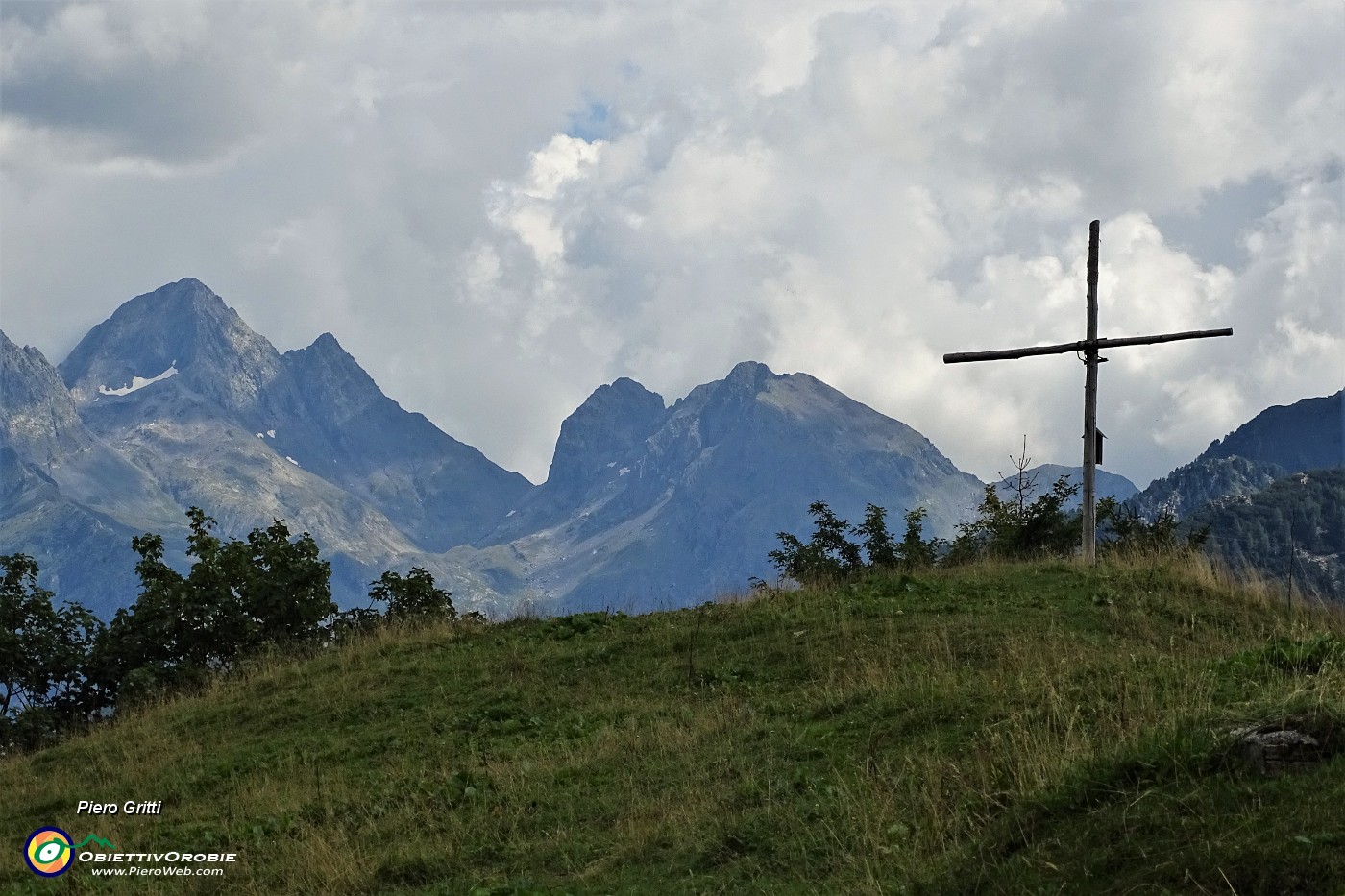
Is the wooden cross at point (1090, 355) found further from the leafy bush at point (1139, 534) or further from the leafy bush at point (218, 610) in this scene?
the leafy bush at point (218, 610)

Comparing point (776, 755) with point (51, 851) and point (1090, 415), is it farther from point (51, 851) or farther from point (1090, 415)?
point (1090, 415)

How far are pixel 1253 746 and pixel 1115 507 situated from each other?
28515mm

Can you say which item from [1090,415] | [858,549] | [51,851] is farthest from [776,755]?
[858,549]

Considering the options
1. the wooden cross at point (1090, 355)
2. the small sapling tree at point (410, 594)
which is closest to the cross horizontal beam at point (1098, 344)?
the wooden cross at point (1090, 355)

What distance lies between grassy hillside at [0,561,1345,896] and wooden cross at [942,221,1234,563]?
2093 millimetres

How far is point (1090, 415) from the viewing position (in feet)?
87.5

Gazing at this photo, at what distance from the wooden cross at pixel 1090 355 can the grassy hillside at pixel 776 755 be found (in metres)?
2.09

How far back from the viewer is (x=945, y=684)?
14.4 meters

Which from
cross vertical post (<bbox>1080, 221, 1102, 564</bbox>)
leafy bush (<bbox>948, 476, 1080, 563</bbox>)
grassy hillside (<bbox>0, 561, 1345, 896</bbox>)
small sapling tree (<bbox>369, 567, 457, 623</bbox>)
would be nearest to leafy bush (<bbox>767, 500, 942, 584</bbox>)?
leafy bush (<bbox>948, 476, 1080, 563</bbox>)

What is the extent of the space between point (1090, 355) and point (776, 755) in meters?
15.7

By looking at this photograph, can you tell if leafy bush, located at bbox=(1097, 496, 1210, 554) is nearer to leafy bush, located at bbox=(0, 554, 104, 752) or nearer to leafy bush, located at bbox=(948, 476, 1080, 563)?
leafy bush, located at bbox=(948, 476, 1080, 563)

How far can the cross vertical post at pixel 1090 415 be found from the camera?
26078mm

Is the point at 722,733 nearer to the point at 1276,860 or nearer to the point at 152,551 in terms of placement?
the point at 1276,860

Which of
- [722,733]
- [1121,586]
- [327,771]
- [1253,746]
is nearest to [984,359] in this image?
[1121,586]
